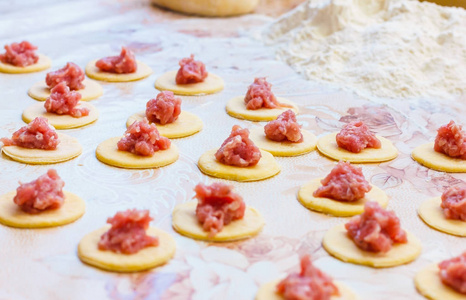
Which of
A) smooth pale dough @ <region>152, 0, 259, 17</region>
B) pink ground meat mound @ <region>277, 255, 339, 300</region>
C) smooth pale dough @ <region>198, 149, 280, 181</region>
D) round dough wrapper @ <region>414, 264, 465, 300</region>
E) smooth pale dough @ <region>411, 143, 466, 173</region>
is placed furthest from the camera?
smooth pale dough @ <region>152, 0, 259, 17</region>

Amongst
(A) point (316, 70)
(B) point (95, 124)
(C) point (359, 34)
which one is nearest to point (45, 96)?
(B) point (95, 124)

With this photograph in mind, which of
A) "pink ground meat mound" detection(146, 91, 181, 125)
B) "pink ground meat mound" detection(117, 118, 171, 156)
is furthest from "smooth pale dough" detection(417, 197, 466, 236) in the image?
"pink ground meat mound" detection(146, 91, 181, 125)

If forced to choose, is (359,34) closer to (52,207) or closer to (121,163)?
(121,163)

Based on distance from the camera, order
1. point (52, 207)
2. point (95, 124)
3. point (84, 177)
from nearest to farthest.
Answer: point (52, 207) < point (84, 177) < point (95, 124)

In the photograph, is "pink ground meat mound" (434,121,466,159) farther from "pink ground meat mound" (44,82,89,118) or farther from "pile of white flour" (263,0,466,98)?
"pink ground meat mound" (44,82,89,118)

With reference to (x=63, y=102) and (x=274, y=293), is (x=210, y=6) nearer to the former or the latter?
(x=63, y=102)

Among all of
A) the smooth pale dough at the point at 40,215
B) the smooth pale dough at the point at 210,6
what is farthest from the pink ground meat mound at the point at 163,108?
the smooth pale dough at the point at 210,6
